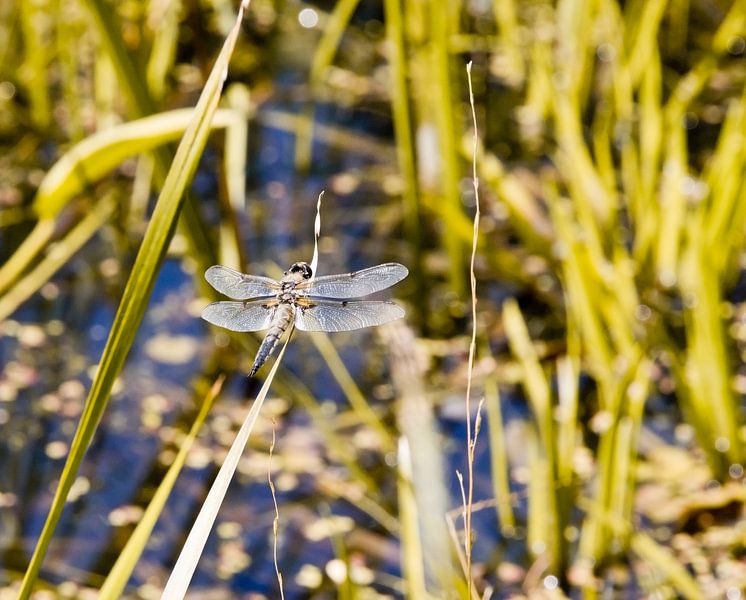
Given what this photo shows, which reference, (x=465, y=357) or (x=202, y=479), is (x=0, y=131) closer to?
(x=202, y=479)

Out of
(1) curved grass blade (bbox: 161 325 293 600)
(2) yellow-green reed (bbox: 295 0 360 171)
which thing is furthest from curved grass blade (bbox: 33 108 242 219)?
(2) yellow-green reed (bbox: 295 0 360 171)

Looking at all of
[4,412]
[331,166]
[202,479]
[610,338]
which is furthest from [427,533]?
[331,166]

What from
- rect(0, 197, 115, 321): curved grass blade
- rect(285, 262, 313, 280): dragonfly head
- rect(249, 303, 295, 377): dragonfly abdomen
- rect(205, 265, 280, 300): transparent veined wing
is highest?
rect(0, 197, 115, 321): curved grass blade

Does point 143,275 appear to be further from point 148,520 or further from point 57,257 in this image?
point 57,257

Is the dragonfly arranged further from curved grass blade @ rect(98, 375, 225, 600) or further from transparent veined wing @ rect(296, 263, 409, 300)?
curved grass blade @ rect(98, 375, 225, 600)

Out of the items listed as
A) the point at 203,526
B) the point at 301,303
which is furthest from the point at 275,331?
the point at 203,526

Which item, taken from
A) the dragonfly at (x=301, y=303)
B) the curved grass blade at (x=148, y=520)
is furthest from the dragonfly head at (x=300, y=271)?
the curved grass blade at (x=148, y=520)
